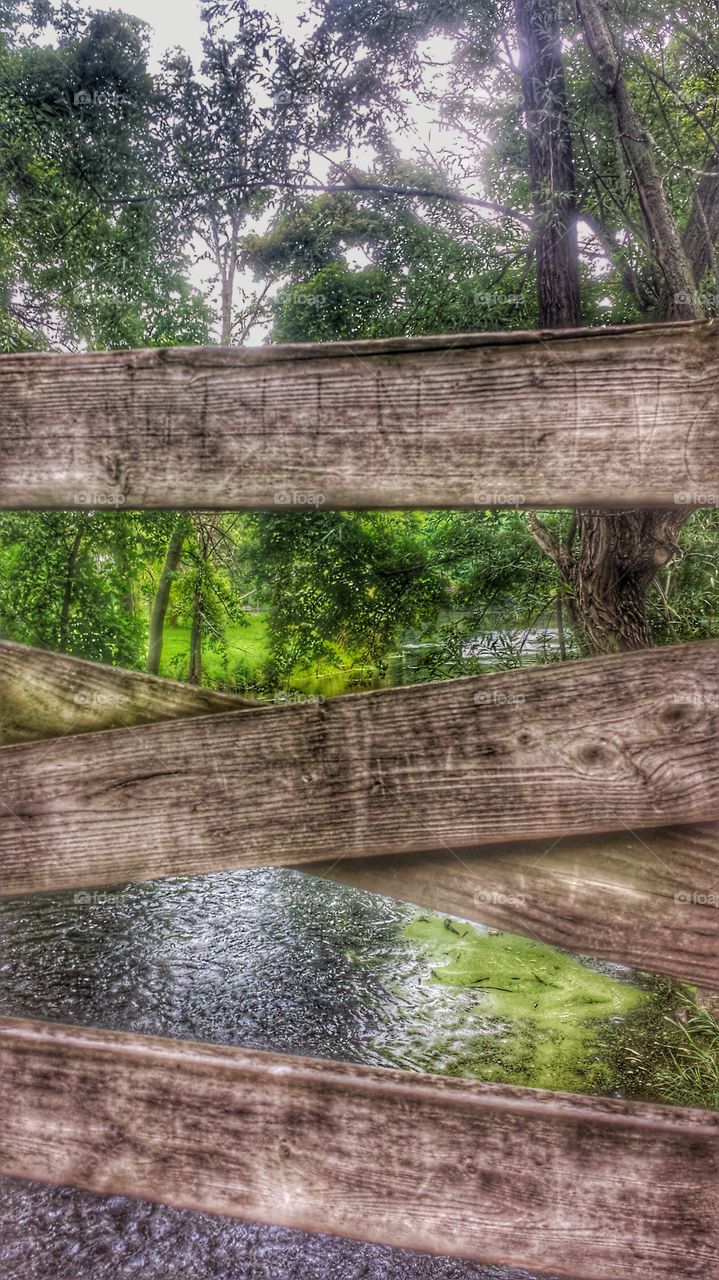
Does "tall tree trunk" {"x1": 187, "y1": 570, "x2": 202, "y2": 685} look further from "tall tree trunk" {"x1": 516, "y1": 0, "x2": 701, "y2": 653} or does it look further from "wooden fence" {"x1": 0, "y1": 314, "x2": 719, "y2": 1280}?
"wooden fence" {"x1": 0, "y1": 314, "x2": 719, "y2": 1280}

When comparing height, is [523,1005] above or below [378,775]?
below

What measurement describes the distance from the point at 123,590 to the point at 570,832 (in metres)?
6.96

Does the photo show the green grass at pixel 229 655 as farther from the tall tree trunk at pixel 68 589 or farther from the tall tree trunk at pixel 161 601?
the tall tree trunk at pixel 68 589

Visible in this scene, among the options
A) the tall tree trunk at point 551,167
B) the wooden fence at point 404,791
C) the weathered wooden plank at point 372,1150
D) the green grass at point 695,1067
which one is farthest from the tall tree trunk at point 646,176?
the weathered wooden plank at point 372,1150

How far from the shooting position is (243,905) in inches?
234

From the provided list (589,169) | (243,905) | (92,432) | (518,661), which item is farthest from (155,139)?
(92,432)

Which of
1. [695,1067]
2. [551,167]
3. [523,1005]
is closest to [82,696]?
[695,1067]

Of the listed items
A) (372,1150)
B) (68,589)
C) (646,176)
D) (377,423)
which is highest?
(646,176)

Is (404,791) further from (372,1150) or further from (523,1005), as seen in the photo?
(523,1005)

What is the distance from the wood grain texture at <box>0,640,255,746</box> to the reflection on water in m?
1.43

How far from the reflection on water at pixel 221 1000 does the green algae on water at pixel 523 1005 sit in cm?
6

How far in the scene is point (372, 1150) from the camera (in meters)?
1.16

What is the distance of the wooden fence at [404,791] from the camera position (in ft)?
3.62

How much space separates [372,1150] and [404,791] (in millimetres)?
485
